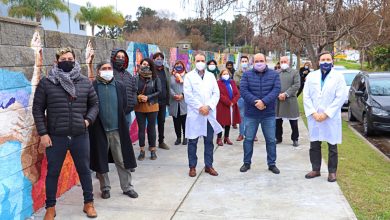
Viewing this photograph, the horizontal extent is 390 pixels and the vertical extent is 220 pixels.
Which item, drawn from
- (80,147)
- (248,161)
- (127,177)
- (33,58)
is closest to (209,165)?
(248,161)

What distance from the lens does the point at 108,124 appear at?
5207mm

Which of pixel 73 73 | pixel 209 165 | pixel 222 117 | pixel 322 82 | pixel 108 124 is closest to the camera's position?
pixel 73 73

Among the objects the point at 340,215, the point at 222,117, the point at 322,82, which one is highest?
the point at 322,82

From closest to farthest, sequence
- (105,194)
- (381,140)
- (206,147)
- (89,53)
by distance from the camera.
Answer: (105,194) < (89,53) < (206,147) < (381,140)

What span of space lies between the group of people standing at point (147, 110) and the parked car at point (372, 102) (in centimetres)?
266

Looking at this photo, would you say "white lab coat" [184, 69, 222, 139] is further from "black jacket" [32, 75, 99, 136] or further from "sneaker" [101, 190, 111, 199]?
"black jacket" [32, 75, 99, 136]

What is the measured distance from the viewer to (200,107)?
20.1ft

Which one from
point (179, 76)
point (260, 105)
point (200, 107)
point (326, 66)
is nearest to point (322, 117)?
point (326, 66)

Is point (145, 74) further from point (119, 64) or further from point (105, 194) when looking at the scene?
point (105, 194)

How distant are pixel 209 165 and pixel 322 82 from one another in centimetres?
205

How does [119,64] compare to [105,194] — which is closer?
[105,194]

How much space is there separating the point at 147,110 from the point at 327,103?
2.95 m

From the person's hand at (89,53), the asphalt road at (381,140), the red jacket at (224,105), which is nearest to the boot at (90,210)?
the person's hand at (89,53)

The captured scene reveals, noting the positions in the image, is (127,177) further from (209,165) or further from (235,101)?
(235,101)
